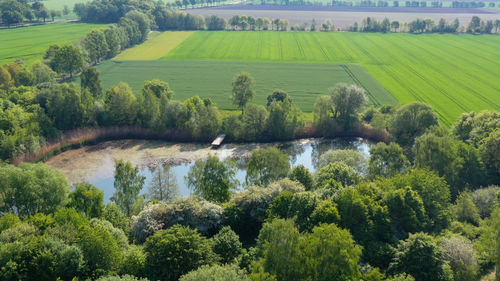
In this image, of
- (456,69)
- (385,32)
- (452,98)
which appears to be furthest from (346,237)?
(385,32)

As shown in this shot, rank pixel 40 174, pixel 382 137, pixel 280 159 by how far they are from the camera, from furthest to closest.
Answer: pixel 382 137 → pixel 280 159 → pixel 40 174

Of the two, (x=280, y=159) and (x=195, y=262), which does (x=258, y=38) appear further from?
(x=195, y=262)

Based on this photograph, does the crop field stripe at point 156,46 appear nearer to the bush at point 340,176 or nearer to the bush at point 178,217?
the bush at point 340,176

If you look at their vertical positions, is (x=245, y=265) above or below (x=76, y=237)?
below

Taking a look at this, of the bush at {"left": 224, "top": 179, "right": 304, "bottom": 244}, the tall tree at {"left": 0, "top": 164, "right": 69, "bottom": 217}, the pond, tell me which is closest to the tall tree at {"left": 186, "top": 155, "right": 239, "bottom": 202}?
the bush at {"left": 224, "top": 179, "right": 304, "bottom": 244}

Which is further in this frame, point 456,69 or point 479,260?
point 456,69

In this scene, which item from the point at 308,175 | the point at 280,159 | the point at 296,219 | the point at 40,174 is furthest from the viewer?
the point at 280,159
